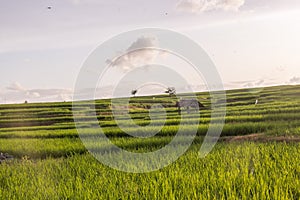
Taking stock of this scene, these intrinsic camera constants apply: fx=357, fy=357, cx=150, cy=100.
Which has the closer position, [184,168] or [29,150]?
[184,168]

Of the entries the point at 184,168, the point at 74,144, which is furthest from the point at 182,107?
the point at 184,168

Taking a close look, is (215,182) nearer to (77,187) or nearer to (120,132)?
(77,187)

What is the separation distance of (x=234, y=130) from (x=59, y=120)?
1603 cm

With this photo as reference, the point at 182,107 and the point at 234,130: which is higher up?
the point at 182,107

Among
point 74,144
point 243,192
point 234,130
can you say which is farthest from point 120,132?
point 243,192

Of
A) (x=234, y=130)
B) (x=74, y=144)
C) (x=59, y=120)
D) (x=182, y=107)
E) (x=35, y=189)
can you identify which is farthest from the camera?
(x=182, y=107)

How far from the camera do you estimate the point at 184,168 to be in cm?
588

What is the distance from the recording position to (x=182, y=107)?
27.7 m

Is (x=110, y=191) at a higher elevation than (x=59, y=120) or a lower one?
lower

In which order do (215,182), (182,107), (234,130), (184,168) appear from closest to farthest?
1. (215,182)
2. (184,168)
3. (234,130)
4. (182,107)

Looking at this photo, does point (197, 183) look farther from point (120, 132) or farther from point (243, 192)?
point (120, 132)

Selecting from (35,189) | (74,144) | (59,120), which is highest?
(59,120)

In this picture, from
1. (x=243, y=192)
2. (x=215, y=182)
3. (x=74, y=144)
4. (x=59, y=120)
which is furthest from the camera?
(x=59, y=120)

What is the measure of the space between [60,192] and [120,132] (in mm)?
9336
